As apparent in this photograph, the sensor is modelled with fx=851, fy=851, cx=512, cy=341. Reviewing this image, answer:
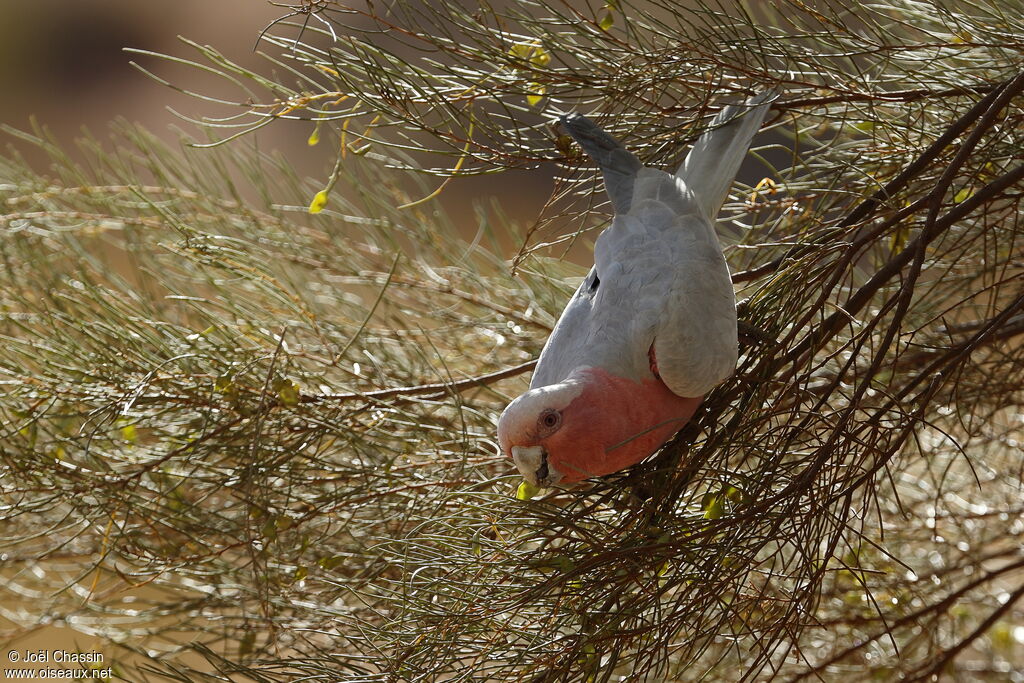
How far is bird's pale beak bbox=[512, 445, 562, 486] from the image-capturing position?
104cm

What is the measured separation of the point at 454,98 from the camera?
1.18 m

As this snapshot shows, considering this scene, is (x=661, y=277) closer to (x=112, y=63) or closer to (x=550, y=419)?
(x=550, y=419)

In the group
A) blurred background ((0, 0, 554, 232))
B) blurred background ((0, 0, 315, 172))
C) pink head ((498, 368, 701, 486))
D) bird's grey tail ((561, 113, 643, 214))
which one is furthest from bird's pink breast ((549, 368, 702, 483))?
blurred background ((0, 0, 315, 172))

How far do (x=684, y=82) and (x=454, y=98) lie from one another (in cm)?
33

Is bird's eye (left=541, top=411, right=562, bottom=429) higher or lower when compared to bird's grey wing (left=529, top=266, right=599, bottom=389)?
lower

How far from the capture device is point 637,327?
1155mm

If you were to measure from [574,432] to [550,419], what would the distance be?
3 cm

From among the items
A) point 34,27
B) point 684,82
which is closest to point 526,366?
point 684,82

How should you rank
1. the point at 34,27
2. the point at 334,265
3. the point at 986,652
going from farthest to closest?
the point at 34,27
the point at 986,652
the point at 334,265

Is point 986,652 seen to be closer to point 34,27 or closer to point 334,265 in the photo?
point 334,265

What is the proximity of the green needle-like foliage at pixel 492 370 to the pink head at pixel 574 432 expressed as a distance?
0.16ft

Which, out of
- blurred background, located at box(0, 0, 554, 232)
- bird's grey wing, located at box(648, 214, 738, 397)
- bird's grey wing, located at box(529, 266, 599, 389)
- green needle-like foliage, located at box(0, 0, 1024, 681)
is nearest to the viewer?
green needle-like foliage, located at box(0, 0, 1024, 681)

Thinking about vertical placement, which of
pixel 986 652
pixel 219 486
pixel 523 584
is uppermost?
pixel 219 486

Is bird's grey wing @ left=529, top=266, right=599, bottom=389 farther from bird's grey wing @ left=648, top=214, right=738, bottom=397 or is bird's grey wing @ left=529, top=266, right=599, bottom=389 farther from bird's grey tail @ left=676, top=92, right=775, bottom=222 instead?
bird's grey tail @ left=676, top=92, right=775, bottom=222
